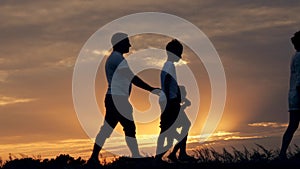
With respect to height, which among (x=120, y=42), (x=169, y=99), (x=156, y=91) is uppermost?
(x=120, y=42)

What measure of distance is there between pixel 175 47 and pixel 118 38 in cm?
124

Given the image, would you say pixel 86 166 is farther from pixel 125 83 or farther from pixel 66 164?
pixel 125 83

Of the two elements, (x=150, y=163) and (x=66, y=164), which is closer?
(x=150, y=163)

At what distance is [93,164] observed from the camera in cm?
1516

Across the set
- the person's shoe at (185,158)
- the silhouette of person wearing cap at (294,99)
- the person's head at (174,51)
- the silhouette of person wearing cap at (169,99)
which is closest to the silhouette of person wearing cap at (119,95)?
the silhouette of person wearing cap at (169,99)

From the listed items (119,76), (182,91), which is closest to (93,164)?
(119,76)

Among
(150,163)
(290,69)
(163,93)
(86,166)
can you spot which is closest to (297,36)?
(290,69)

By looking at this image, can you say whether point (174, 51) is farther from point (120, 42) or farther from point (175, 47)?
point (120, 42)

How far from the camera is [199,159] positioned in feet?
52.7

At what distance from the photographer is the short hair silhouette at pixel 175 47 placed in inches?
620

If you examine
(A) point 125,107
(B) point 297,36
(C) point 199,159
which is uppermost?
(B) point 297,36

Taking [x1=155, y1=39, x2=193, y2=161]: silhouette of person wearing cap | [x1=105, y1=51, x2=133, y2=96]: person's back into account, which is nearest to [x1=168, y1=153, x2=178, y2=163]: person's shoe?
[x1=155, y1=39, x2=193, y2=161]: silhouette of person wearing cap

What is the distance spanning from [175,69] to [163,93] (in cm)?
59

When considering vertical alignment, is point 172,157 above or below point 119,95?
below
